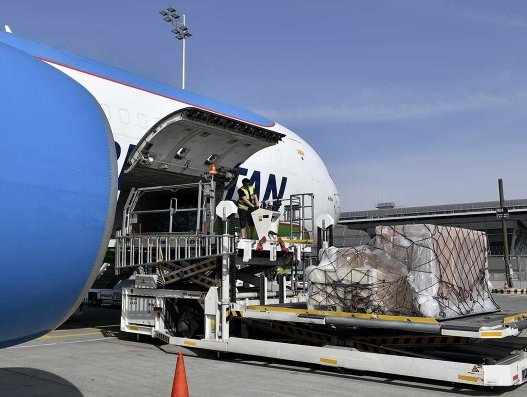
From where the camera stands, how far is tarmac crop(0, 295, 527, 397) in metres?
7.64

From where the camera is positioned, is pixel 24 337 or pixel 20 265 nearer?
pixel 20 265

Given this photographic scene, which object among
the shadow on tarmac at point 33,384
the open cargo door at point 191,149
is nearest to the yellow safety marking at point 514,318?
the shadow on tarmac at point 33,384

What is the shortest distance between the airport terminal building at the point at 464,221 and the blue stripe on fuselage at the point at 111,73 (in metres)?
38.1

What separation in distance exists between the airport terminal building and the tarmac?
1629 inches

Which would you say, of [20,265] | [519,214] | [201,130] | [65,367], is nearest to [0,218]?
[20,265]

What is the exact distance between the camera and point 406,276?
8.80 m

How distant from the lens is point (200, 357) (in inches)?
412

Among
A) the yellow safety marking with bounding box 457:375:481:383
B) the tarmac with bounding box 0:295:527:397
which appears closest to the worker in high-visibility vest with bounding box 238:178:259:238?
the tarmac with bounding box 0:295:527:397

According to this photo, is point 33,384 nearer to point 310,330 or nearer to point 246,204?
point 310,330

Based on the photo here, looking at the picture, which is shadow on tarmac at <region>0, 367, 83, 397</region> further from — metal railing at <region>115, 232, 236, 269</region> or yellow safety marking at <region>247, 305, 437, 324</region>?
yellow safety marking at <region>247, 305, 437, 324</region>

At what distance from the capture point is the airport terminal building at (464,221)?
5650 cm

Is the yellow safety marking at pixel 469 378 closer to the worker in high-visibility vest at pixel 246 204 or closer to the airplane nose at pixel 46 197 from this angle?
the worker in high-visibility vest at pixel 246 204

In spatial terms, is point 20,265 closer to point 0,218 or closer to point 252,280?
point 0,218

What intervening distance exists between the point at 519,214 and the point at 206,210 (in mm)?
51577
